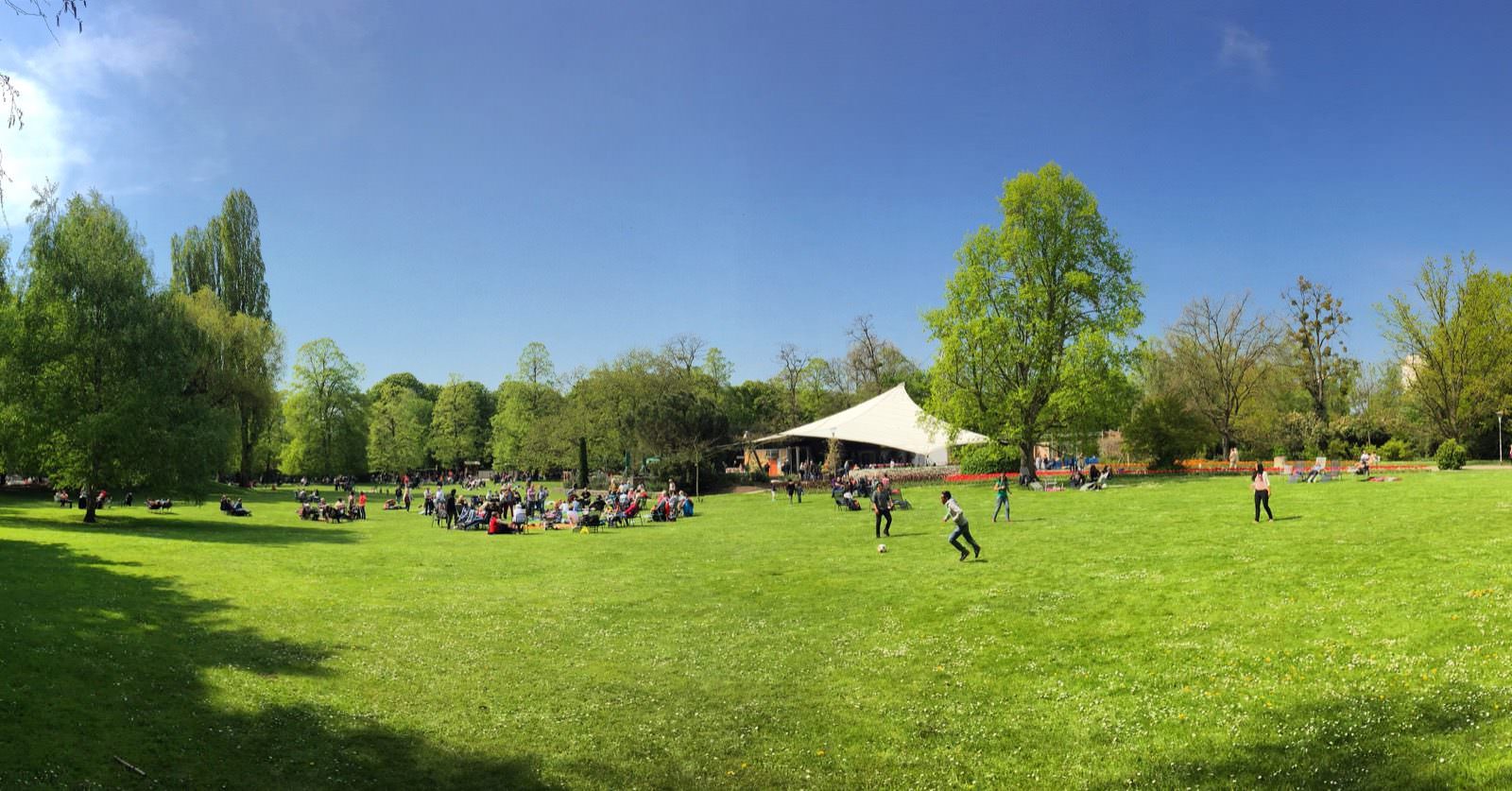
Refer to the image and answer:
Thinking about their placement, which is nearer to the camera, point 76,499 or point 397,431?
point 76,499

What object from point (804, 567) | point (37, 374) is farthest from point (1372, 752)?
point (37, 374)

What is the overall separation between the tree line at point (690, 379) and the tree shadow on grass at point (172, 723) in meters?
18.2

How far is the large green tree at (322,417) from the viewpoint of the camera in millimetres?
63719

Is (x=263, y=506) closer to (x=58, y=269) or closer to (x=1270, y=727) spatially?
(x=58, y=269)

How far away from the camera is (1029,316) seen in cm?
4062

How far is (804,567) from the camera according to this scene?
17.2 metres

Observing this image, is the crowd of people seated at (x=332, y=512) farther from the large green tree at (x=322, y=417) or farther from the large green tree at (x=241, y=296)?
the large green tree at (x=322, y=417)

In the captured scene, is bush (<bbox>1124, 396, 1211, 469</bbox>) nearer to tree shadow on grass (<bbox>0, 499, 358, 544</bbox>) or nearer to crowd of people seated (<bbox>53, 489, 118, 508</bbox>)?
tree shadow on grass (<bbox>0, 499, 358, 544</bbox>)

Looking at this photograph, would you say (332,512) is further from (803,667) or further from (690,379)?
(690,379)

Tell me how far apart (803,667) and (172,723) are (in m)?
6.64

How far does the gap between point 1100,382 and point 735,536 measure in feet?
75.8

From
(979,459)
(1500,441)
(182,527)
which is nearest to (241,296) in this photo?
(182,527)

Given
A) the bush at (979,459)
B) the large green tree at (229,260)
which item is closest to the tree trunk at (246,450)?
the large green tree at (229,260)

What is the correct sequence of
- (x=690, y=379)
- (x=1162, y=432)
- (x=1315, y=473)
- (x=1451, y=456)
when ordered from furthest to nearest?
(x=690, y=379)
(x=1162, y=432)
(x=1451, y=456)
(x=1315, y=473)
